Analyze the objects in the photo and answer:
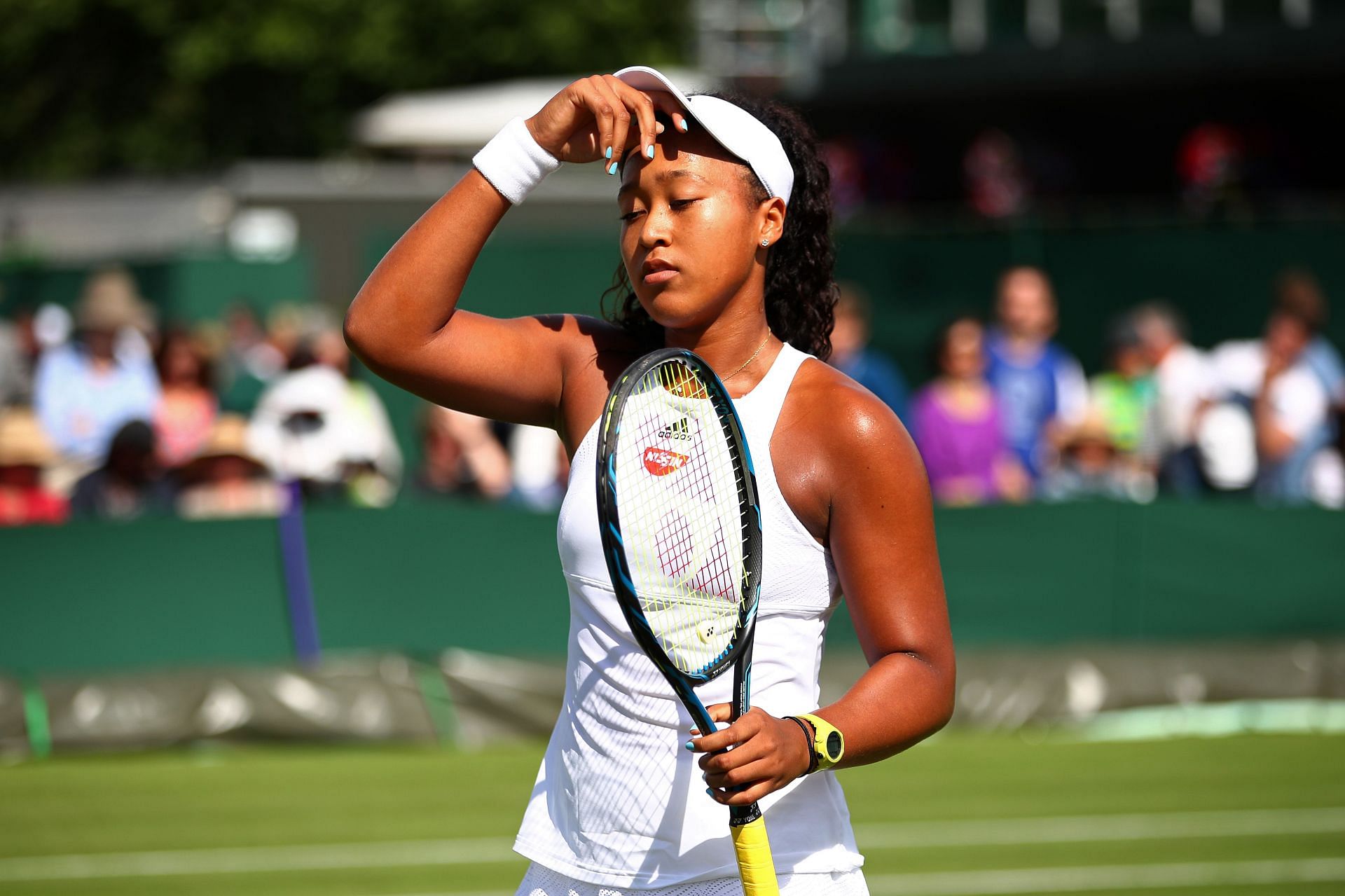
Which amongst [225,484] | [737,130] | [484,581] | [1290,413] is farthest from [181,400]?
[737,130]

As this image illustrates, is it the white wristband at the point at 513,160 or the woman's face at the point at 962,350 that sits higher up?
the woman's face at the point at 962,350

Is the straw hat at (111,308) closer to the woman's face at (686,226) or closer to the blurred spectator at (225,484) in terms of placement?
the blurred spectator at (225,484)

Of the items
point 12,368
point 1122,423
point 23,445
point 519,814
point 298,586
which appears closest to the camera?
point 519,814

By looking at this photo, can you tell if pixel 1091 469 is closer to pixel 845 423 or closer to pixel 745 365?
pixel 745 365

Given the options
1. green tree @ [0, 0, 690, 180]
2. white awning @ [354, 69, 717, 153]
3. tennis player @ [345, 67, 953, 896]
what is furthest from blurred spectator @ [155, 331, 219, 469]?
green tree @ [0, 0, 690, 180]

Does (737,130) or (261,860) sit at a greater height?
(261,860)

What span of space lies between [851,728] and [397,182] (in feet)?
65.7

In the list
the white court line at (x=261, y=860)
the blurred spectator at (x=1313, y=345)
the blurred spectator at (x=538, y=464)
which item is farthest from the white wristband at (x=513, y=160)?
the blurred spectator at (x=1313, y=345)

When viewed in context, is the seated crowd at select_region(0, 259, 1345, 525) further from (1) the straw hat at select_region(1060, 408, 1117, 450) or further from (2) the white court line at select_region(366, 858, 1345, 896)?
(2) the white court line at select_region(366, 858, 1345, 896)

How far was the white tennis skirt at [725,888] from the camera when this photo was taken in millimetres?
2906

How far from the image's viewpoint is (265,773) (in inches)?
369

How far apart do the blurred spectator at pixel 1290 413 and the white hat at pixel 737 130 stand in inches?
331

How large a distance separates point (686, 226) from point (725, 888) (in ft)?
3.36

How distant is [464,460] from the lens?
10805 millimetres
